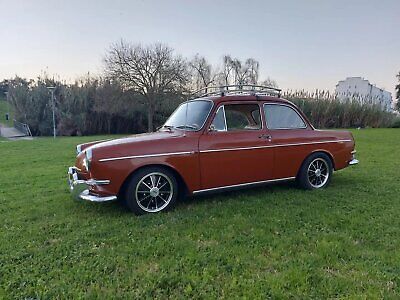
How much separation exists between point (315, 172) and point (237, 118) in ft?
6.18

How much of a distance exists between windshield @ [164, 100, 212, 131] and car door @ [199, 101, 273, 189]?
17cm

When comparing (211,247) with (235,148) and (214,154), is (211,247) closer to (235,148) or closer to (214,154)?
(214,154)

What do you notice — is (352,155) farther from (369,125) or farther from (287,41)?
(369,125)

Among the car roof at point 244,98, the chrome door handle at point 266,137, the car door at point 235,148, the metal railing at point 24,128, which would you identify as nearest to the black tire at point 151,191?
the car door at point 235,148

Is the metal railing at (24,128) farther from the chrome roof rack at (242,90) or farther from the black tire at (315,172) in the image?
the black tire at (315,172)

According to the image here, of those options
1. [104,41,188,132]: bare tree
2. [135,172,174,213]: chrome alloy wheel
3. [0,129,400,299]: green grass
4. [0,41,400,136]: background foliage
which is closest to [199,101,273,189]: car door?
[0,129,400,299]: green grass

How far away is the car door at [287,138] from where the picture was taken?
479cm

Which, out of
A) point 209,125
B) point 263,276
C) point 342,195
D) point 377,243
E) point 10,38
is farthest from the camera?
point 10,38

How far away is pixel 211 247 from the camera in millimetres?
3029

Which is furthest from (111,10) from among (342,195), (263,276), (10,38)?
(263,276)

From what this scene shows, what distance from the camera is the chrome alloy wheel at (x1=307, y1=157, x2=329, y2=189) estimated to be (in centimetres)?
518

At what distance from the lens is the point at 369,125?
2592 centimetres

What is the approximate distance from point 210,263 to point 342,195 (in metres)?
3.13

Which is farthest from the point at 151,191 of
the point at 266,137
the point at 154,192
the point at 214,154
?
the point at 266,137
